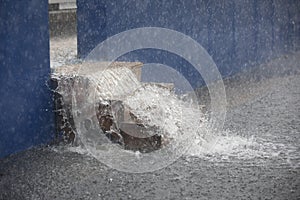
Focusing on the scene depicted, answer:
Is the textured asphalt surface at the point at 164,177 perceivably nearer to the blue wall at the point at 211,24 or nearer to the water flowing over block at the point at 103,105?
the water flowing over block at the point at 103,105

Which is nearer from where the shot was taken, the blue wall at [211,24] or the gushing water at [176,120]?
the gushing water at [176,120]

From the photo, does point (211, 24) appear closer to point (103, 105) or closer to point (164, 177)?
point (103, 105)

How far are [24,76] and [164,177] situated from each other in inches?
77.2

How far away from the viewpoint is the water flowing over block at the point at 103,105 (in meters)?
6.09

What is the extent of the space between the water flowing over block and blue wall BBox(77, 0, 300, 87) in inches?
54.7

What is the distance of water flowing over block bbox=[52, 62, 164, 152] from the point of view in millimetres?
6090

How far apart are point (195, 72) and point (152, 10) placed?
5.77 feet

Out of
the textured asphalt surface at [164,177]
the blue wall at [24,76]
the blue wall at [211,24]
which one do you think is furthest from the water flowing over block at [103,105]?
the blue wall at [211,24]

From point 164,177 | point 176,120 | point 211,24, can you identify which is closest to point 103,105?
point 176,120

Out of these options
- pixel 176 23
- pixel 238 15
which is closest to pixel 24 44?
pixel 176 23

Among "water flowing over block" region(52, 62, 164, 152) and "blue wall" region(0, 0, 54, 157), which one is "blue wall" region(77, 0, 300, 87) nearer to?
"water flowing over block" region(52, 62, 164, 152)

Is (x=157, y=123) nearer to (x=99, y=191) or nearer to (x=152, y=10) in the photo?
(x=99, y=191)

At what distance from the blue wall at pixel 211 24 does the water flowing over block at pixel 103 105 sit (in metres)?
1.39

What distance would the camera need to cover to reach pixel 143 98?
6543 mm
